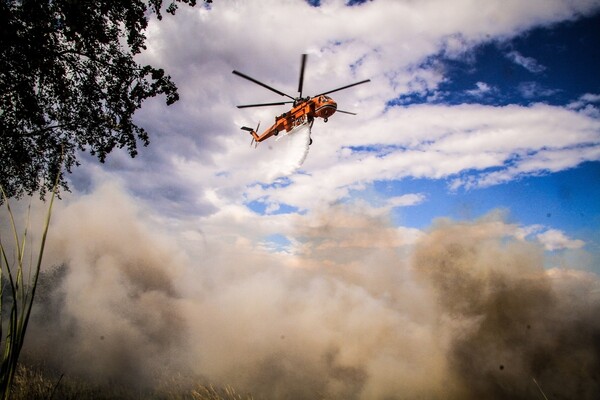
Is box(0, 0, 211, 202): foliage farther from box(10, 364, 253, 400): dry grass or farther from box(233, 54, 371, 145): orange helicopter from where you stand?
box(10, 364, 253, 400): dry grass

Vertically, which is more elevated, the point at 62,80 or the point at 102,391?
the point at 62,80

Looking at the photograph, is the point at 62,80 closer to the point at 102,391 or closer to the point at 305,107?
the point at 305,107

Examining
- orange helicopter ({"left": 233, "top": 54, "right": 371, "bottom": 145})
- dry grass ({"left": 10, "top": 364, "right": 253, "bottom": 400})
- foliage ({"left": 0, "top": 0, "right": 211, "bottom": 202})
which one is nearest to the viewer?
foliage ({"left": 0, "top": 0, "right": 211, "bottom": 202})

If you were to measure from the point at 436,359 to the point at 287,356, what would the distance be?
2043cm

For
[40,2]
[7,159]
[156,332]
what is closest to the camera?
[40,2]

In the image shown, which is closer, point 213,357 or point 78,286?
point 213,357

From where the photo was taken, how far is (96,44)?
35.4ft

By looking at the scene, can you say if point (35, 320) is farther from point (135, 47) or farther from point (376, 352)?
point (135, 47)

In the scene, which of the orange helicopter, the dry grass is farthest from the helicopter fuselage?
the dry grass

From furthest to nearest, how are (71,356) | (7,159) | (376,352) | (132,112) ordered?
1. (71,356)
2. (376,352)
3. (132,112)
4. (7,159)

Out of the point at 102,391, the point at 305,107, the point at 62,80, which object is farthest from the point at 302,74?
the point at 102,391

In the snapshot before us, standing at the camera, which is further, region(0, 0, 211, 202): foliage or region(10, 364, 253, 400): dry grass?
region(10, 364, 253, 400): dry grass

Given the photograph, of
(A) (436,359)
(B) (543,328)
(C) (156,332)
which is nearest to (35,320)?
(C) (156,332)

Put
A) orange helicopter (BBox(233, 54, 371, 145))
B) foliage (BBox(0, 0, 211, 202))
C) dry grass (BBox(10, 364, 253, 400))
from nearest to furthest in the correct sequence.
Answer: foliage (BBox(0, 0, 211, 202)), orange helicopter (BBox(233, 54, 371, 145)), dry grass (BBox(10, 364, 253, 400))
